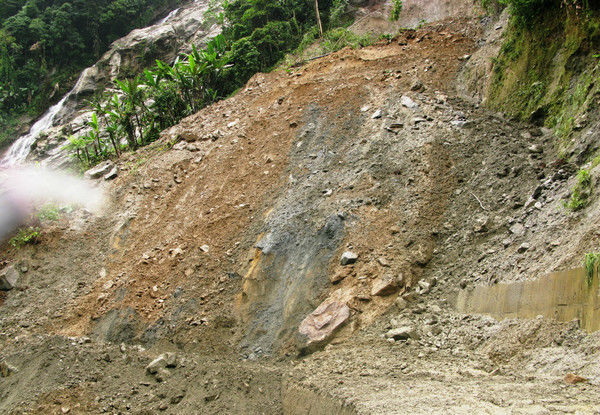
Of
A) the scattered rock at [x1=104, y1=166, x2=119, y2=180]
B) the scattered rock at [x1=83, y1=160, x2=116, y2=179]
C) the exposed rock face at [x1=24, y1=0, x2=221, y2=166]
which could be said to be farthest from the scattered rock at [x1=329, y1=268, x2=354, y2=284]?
the exposed rock face at [x1=24, y1=0, x2=221, y2=166]

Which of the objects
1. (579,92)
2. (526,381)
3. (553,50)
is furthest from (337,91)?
(526,381)

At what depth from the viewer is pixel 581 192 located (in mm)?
4766

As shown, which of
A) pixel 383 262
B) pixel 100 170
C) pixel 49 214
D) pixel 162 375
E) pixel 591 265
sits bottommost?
pixel 162 375

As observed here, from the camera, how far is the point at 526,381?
345 cm

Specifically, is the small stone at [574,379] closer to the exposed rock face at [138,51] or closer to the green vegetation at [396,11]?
the green vegetation at [396,11]

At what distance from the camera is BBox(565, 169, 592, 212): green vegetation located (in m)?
4.68

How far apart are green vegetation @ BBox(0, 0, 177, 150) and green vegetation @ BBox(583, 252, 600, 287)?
2830 cm

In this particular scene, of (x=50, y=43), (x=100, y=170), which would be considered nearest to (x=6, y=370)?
(x=100, y=170)

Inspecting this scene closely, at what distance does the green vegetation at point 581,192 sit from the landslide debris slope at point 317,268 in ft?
0.59

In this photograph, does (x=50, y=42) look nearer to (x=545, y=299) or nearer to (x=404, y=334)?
(x=404, y=334)

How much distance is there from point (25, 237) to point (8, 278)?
1233 millimetres

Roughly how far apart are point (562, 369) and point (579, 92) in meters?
4.67

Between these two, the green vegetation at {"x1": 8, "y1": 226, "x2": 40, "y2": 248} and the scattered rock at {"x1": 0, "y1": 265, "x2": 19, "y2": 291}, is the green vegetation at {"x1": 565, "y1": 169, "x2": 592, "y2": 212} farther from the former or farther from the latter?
the green vegetation at {"x1": 8, "y1": 226, "x2": 40, "y2": 248}

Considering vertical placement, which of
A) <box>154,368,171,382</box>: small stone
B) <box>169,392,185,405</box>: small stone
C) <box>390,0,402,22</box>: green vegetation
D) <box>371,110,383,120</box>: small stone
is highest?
<box>390,0,402,22</box>: green vegetation
